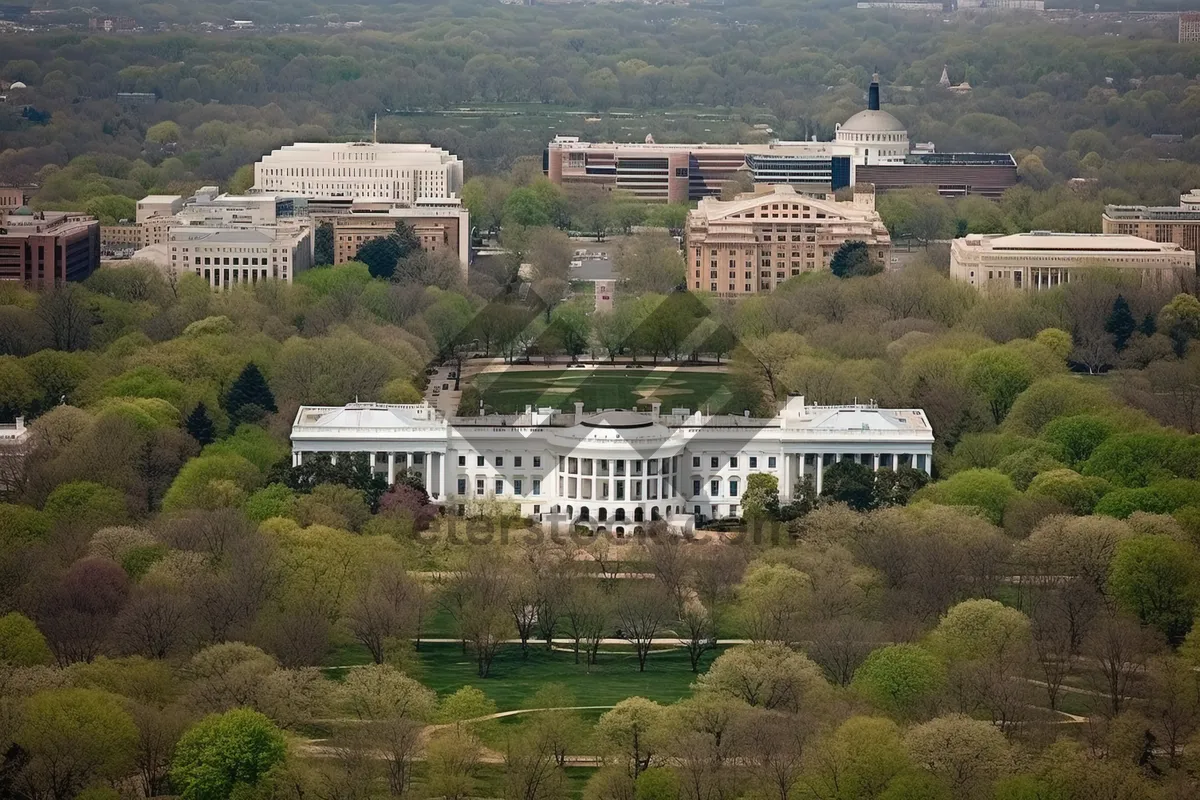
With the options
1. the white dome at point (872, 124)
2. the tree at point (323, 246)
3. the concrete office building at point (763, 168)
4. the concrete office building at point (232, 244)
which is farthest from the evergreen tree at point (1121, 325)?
the white dome at point (872, 124)

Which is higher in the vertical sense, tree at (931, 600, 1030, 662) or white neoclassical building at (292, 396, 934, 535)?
white neoclassical building at (292, 396, 934, 535)

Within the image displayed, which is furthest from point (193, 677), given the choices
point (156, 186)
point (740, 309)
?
point (156, 186)

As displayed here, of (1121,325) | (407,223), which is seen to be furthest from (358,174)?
(1121,325)

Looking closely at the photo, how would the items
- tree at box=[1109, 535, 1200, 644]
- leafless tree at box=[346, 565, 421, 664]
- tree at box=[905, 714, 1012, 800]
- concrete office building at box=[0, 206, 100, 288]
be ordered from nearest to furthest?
tree at box=[905, 714, 1012, 800] → leafless tree at box=[346, 565, 421, 664] → tree at box=[1109, 535, 1200, 644] → concrete office building at box=[0, 206, 100, 288]

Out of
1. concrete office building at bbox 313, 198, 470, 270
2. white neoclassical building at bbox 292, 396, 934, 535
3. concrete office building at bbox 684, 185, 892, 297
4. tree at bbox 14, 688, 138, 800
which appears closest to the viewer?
tree at bbox 14, 688, 138, 800

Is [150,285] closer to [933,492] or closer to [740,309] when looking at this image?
[740,309]

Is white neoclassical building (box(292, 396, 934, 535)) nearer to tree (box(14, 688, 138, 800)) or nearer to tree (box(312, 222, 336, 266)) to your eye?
tree (box(14, 688, 138, 800))

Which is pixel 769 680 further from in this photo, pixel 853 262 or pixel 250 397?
pixel 853 262

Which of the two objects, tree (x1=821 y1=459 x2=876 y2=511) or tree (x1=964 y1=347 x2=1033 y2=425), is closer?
tree (x1=821 y1=459 x2=876 y2=511)

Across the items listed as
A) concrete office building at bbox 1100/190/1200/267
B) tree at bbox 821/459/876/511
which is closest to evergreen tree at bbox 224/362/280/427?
tree at bbox 821/459/876/511
